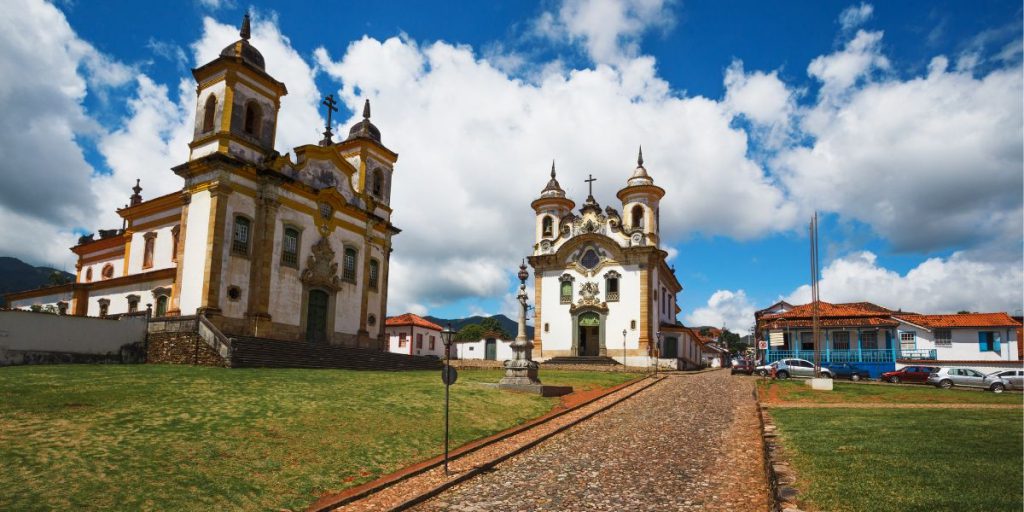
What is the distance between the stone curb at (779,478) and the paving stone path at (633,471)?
25 cm

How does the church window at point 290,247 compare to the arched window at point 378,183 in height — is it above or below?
below

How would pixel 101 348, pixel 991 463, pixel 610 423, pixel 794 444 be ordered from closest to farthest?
pixel 991 463, pixel 794 444, pixel 610 423, pixel 101 348

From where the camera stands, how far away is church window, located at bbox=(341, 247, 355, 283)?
3359cm

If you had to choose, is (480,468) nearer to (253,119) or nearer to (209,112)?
(253,119)

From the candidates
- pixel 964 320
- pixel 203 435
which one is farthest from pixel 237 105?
pixel 964 320

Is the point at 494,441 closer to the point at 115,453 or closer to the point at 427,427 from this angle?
the point at 427,427

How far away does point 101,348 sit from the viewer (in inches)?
891

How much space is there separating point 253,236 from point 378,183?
10.8 meters

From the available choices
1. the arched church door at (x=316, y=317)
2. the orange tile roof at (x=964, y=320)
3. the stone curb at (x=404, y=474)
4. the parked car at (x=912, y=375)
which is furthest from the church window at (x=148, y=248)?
the orange tile roof at (x=964, y=320)

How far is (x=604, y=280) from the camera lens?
48719 millimetres

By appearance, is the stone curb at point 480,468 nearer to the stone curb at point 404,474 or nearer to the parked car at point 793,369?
the stone curb at point 404,474

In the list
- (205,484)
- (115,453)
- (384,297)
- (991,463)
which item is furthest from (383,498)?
(384,297)

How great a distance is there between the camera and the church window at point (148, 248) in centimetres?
3141

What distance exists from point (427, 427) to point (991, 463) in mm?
10068
